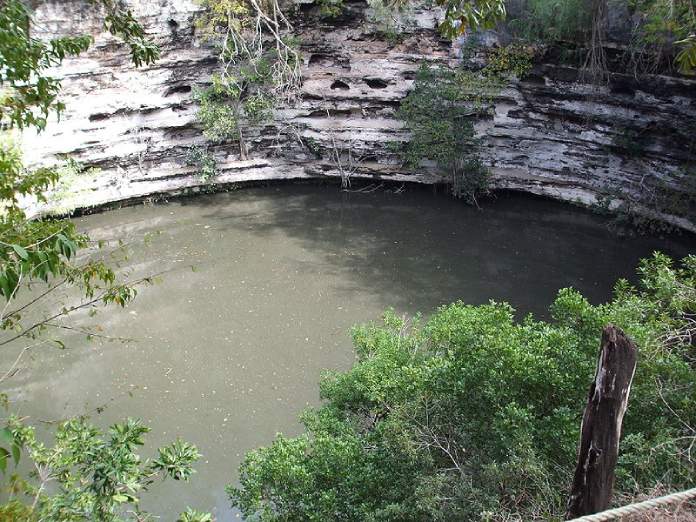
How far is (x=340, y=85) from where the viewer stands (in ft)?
40.0

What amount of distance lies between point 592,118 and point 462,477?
8.73 m

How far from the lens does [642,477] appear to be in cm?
351

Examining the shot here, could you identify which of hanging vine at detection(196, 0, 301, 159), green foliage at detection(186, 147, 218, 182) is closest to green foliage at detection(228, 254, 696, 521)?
hanging vine at detection(196, 0, 301, 159)

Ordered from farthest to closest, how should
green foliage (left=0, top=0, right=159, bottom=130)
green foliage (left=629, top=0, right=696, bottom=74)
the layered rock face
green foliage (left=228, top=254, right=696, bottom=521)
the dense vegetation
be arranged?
1. the layered rock face
2. green foliage (left=629, top=0, right=696, bottom=74)
3. green foliage (left=228, top=254, right=696, bottom=521)
4. green foliage (left=0, top=0, right=159, bottom=130)
5. the dense vegetation

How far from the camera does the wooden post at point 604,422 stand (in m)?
2.52

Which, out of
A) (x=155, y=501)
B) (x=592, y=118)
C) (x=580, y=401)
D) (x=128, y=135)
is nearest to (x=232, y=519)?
(x=155, y=501)

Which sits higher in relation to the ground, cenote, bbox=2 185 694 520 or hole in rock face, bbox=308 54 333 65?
hole in rock face, bbox=308 54 333 65

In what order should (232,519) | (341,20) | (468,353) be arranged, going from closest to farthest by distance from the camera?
(468,353), (232,519), (341,20)

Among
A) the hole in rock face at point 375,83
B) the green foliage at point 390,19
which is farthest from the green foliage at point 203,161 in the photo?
the green foliage at point 390,19

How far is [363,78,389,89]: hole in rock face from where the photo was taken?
11.9 m

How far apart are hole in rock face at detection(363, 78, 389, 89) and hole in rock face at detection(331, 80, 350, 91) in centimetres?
Answer: 39

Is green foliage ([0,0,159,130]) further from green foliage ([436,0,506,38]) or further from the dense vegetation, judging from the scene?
green foliage ([436,0,506,38])

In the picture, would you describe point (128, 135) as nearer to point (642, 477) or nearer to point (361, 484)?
point (361, 484)

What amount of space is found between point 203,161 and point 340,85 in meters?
2.99
